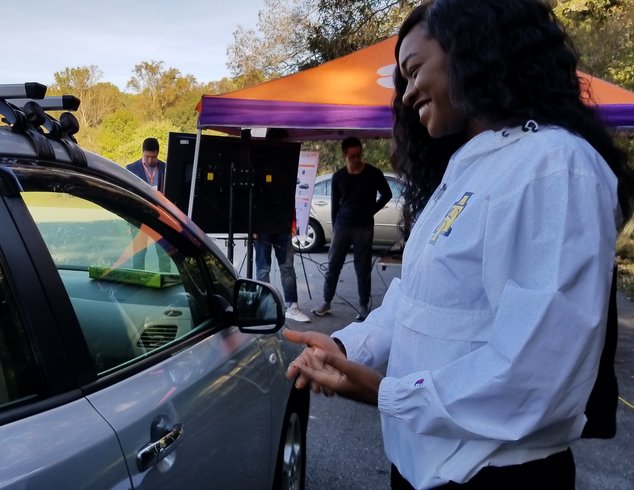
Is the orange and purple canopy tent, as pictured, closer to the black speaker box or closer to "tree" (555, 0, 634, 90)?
the black speaker box

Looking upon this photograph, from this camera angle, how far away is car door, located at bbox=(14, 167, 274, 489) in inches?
52.7

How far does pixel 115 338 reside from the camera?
1567 millimetres

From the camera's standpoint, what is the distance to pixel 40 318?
3.91ft

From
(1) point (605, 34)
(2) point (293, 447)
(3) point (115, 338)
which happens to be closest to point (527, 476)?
(3) point (115, 338)

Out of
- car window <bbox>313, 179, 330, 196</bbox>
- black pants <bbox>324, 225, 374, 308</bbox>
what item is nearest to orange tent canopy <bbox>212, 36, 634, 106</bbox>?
black pants <bbox>324, 225, 374, 308</bbox>

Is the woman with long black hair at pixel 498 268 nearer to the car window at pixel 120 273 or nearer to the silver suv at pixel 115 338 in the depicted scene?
the silver suv at pixel 115 338

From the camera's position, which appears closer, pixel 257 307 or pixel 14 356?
pixel 14 356

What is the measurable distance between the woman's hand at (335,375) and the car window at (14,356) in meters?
0.55

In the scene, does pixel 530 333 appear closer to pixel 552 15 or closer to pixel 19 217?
pixel 552 15

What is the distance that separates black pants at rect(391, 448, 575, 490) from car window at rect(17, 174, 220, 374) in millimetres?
910

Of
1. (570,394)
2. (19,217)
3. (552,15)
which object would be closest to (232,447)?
(19,217)

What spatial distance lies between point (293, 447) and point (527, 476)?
1.61 meters

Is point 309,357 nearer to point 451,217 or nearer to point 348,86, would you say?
point 451,217

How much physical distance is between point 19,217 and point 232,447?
3.07ft
